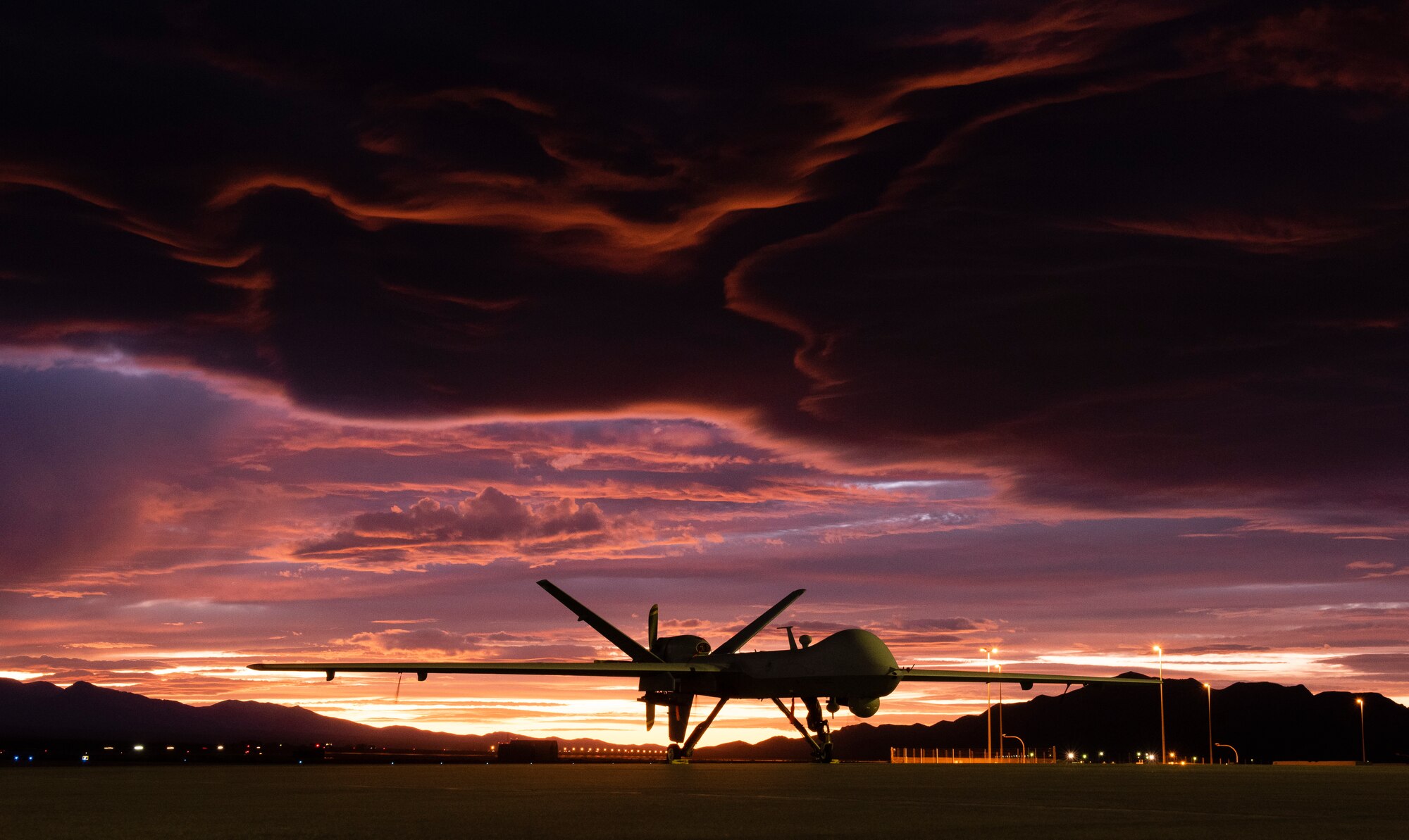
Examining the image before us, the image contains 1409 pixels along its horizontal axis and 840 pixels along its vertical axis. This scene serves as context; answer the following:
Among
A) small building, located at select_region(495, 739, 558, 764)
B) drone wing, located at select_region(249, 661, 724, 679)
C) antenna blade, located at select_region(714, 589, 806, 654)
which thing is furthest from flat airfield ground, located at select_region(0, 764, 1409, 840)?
small building, located at select_region(495, 739, 558, 764)

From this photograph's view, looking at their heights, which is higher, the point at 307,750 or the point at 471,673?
the point at 471,673

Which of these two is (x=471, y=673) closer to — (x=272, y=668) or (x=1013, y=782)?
(x=272, y=668)

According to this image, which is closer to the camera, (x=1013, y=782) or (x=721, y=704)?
(x=1013, y=782)

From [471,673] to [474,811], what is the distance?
3649 cm

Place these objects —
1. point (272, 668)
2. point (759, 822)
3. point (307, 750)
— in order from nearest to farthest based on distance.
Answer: point (759, 822) < point (272, 668) < point (307, 750)

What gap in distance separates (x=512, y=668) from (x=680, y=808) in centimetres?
3632

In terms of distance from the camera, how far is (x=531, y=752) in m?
79.5

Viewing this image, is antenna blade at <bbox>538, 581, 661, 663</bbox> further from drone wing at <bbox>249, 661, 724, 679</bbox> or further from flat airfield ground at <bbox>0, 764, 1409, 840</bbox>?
flat airfield ground at <bbox>0, 764, 1409, 840</bbox>

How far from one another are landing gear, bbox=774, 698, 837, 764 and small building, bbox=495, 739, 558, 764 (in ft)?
79.8

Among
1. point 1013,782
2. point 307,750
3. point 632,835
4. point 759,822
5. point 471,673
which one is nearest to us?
point 632,835

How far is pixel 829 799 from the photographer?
734 inches

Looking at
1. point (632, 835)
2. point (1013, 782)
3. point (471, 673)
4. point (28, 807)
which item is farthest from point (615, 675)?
point (632, 835)

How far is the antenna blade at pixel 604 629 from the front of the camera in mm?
61844

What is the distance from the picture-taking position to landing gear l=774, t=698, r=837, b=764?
5262 cm
